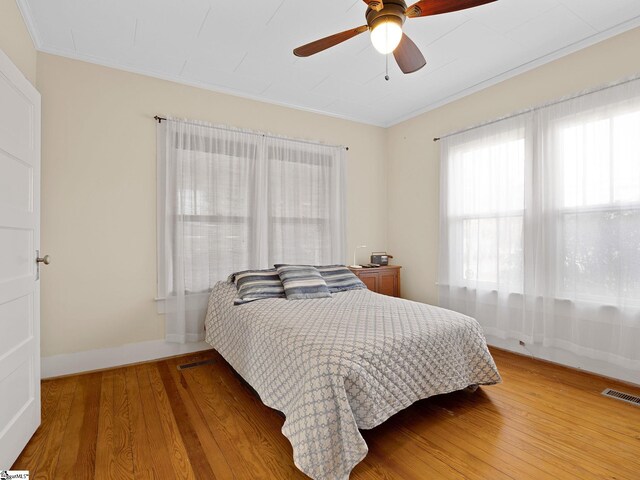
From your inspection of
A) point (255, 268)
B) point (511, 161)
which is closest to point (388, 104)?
point (511, 161)

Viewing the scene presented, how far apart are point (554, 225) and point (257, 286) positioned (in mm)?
2718

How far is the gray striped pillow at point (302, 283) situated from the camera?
306 cm

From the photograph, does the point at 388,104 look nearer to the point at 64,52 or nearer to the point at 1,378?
the point at 64,52

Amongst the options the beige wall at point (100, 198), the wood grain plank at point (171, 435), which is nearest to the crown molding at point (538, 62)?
the beige wall at point (100, 198)

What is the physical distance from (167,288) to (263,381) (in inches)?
66.1

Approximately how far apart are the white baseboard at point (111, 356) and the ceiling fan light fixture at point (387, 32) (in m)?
3.16

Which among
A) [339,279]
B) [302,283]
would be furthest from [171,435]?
[339,279]

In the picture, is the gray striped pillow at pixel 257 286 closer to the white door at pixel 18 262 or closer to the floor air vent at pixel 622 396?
the white door at pixel 18 262

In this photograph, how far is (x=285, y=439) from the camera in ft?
6.36

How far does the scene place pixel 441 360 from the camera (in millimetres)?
2123

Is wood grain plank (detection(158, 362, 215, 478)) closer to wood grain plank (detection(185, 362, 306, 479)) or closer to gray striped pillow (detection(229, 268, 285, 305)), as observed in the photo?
wood grain plank (detection(185, 362, 306, 479))

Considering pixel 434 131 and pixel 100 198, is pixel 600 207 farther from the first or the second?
pixel 100 198

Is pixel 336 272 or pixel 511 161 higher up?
pixel 511 161

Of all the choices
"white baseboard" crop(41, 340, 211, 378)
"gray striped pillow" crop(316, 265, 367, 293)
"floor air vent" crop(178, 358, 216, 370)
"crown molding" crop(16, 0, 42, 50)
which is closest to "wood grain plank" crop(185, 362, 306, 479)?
"floor air vent" crop(178, 358, 216, 370)
